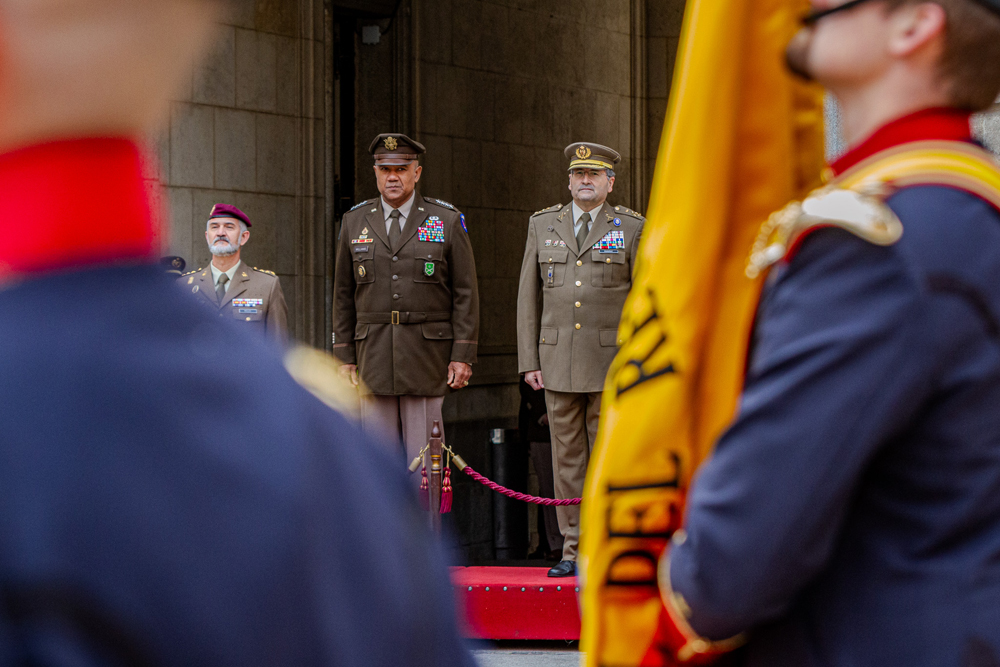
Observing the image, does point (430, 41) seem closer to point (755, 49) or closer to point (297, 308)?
point (297, 308)

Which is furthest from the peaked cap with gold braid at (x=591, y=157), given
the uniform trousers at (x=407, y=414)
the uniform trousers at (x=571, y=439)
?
the uniform trousers at (x=407, y=414)

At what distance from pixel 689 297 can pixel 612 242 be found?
16.7ft

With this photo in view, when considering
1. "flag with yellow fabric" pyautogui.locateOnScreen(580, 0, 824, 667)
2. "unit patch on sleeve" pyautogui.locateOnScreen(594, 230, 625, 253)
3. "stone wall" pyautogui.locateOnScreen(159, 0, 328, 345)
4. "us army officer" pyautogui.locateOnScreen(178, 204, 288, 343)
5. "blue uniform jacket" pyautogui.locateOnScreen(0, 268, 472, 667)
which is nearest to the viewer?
"blue uniform jacket" pyautogui.locateOnScreen(0, 268, 472, 667)

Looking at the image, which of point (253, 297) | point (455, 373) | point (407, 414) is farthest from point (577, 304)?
point (253, 297)

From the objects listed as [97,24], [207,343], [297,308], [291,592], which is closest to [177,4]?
[97,24]

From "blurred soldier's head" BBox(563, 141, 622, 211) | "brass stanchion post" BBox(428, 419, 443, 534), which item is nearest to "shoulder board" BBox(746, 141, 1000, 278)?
"brass stanchion post" BBox(428, 419, 443, 534)

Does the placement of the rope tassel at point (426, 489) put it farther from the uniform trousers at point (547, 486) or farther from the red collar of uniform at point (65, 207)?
the red collar of uniform at point (65, 207)

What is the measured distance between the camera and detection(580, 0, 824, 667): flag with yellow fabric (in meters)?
1.34

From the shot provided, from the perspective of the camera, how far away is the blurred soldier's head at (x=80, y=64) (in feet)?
1.61

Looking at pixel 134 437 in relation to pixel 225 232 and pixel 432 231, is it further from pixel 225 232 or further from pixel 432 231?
pixel 225 232

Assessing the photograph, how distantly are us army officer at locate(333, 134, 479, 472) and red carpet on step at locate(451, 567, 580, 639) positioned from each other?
5.24 ft

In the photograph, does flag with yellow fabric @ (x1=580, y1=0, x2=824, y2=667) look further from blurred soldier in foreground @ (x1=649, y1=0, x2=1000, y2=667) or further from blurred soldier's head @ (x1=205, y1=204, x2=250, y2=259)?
blurred soldier's head @ (x1=205, y1=204, x2=250, y2=259)

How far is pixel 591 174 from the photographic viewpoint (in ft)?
21.8

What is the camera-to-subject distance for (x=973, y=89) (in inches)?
47.1
